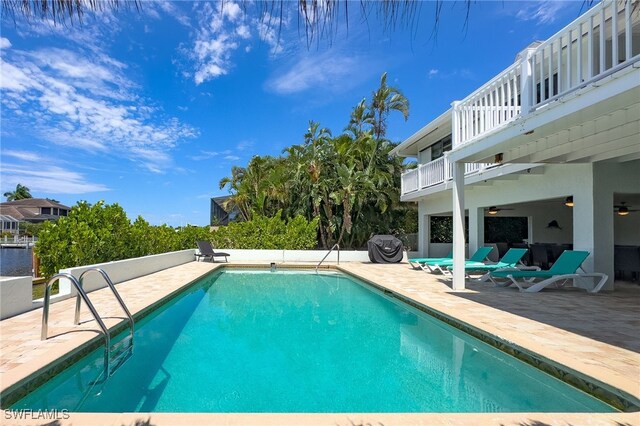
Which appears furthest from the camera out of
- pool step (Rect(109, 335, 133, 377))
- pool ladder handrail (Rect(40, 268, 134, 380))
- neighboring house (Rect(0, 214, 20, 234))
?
neighboring house (Rect(0, 214, 20, 234))

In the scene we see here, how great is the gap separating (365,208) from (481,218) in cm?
876

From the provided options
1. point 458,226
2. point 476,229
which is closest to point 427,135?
point 476,229

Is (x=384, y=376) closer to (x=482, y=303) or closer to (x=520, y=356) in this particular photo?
(x=520, y=356)

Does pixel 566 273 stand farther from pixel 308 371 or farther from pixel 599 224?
pixel 308 371

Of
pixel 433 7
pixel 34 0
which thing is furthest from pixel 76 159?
pixel 433 7

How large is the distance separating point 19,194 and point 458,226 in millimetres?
106820

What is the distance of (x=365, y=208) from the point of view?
22.7 m

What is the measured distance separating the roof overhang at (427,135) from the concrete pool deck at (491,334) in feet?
22.9

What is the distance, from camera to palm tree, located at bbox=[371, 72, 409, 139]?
1094 inches

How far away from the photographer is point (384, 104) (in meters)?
28.1

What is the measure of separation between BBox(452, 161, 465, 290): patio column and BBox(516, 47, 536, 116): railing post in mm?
2580

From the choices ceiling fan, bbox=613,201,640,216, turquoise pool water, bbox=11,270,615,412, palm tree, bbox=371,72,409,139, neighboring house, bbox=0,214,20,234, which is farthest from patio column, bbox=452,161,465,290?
neighboring house, bbox=0,214,20,234

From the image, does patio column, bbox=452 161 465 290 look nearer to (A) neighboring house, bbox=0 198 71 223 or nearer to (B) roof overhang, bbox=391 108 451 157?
(B) roof overhang, bbox=391 108 451 157

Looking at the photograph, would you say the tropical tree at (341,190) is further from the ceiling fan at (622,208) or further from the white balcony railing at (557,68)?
the white balcony railing at (557,68)
